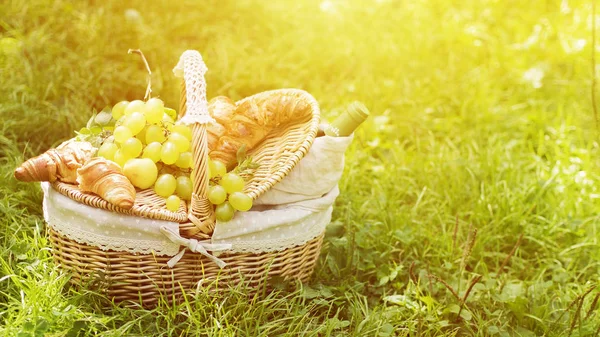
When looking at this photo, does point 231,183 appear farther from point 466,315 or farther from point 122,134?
point 466,315

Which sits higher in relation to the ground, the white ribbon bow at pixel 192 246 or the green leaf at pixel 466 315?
the white ribbon bow at pixel 192 246

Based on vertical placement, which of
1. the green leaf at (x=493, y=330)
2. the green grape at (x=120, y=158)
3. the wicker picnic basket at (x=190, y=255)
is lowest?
the green leaf at (x=493, y=330)

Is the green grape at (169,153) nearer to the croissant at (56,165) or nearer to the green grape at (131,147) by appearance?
the green grape at (131,147)

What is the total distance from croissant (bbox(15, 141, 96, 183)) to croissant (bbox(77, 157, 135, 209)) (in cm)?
8

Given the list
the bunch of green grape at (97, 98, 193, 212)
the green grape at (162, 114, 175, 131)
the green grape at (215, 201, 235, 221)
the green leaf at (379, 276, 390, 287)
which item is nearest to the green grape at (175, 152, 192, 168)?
the bunch of green grape at (97, 98, 193, 212)

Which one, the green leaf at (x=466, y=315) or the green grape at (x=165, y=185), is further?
the green leaf at (x=466, y=315)

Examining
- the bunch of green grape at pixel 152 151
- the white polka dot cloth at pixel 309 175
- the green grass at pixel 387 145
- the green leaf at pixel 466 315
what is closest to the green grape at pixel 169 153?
the bunch of green grape at pixel 152 151

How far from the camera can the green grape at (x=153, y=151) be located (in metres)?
2.06

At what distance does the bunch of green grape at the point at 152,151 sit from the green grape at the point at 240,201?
174mm

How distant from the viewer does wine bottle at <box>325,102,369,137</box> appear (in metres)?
2.21

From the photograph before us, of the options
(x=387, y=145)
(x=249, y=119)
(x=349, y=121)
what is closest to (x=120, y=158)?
(x=249, y=119)

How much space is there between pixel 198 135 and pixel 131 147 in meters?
0.31

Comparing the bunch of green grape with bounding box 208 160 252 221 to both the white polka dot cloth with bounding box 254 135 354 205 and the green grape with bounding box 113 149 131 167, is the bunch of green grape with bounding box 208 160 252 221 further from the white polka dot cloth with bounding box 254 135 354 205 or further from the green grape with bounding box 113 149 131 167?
the green grape with bounding box 113 149 131 167

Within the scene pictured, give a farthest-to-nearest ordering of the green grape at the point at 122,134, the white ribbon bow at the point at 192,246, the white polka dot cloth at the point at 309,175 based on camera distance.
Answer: the white polka dot cloth at the point at 309,175 → the green grape at the point at 122,134 → the white ribbon bow at the point at 192,246
